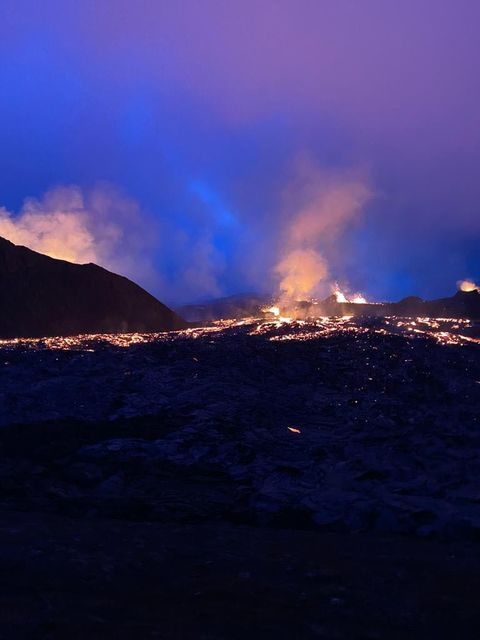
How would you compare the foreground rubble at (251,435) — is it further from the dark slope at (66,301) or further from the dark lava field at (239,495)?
the dark slope at (66,301)

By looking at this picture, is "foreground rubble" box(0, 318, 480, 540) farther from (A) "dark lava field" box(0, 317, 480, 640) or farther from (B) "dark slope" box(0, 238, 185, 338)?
(B) "dark slope" box(0, 238, 185, 338)

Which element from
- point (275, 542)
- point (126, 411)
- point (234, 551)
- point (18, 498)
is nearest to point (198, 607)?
point (234, 551)

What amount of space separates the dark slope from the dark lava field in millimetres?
9437

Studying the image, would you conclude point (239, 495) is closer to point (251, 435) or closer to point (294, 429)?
point (251, 435)

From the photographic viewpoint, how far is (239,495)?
534 centimetres

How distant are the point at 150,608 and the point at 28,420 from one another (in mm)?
4599

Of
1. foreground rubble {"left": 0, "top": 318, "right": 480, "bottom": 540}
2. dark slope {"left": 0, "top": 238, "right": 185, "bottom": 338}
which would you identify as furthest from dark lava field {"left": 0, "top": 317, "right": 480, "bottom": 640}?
dark slope {"left": 0, "top": 238, "right": 185, "bottom": 338}

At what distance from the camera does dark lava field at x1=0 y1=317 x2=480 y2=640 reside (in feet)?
10.4

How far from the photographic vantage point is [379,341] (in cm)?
1205

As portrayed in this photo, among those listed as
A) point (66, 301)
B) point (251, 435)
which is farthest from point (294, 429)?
point (66, 301)

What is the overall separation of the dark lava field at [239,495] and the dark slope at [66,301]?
9.44 meters

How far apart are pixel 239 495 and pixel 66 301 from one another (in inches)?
668

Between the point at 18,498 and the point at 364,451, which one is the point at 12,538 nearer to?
Result: the point at 18,498

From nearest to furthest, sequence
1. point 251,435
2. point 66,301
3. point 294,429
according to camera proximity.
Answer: point 251,435 → point 294,429 → point 66,301
